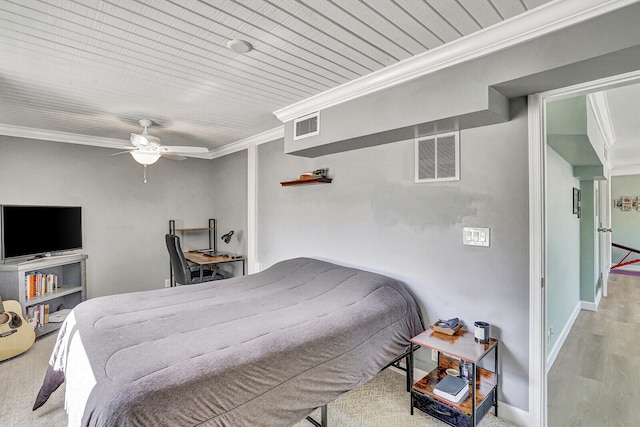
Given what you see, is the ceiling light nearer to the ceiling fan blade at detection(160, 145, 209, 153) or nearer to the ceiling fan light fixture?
the ceiling fan blade at detection(160, 145, 209, 153)

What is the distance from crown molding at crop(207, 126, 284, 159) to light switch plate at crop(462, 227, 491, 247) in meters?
2.39

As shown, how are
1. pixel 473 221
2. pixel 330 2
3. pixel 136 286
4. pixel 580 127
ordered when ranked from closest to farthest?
pixel 330 2
pixel 473 221
pixel 580 127
pixel 136 286

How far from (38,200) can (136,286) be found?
159 cm

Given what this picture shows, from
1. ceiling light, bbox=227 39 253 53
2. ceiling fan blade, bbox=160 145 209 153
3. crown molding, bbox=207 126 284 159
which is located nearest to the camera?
ceiling light, bbox=227 39 253 53

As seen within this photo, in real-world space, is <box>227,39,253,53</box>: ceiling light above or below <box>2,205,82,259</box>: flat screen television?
above

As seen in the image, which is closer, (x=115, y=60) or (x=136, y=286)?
(x=115, y=60)

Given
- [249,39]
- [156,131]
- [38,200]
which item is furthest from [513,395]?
[38,200]

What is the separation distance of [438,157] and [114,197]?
4181 millimetres

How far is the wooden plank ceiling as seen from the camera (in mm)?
1561

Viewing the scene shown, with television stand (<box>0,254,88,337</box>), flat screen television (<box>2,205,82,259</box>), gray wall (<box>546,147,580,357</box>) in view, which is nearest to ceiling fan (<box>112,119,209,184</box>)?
flat screen television (<box>2,205,82,259</box>)

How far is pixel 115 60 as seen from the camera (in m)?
2.08

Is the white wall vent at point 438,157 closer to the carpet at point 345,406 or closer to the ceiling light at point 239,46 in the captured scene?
the ceiling light at point 239,46

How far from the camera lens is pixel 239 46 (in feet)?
6.22

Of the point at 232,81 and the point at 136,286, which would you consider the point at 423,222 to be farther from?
the point at 136,286
